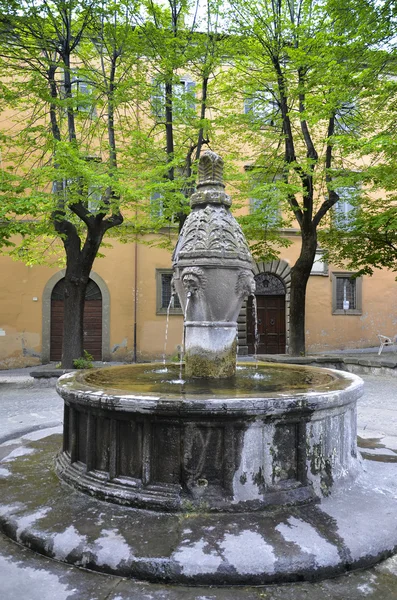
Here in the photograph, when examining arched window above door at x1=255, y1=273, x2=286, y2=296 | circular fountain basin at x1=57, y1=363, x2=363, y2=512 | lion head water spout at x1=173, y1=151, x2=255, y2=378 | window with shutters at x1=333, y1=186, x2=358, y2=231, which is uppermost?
window with shutters at x1=333, y1=186, x2=358, y2=231

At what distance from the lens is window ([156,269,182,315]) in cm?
1833

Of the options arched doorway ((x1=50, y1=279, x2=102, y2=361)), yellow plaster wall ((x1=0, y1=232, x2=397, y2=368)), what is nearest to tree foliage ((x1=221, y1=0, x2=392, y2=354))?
yellow plaster wall ((x1=0, y1=232, x2=397, y2=368))

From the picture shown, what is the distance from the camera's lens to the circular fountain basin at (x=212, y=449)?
338cm

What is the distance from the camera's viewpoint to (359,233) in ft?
44.3

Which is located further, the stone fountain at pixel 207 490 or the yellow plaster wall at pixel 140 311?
the yellow plaster wall at pixel 140 311

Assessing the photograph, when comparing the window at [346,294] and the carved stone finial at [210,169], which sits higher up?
the carved stone finial at [210,169]

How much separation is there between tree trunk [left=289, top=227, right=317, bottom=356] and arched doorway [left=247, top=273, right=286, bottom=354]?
6.09 meters

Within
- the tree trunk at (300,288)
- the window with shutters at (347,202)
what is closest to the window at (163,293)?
the tree trunk at (300,288)

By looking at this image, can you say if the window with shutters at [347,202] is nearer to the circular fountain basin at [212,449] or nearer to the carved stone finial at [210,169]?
the carved stone finial at [210,169]

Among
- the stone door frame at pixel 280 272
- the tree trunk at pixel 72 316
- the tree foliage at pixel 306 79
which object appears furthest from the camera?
the stone door frame at pixel 280 272

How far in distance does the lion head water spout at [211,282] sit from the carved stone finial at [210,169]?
0.03 m

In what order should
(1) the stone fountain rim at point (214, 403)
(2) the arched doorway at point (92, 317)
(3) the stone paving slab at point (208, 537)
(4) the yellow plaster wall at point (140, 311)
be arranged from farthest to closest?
(2) the arched doorway at point (92, 317) → (4) the yellow plaster wall at point (140, 311) → (1) the stone fountain rim at point (214, 403) → (3) the stone paving slab at point (208, 537)

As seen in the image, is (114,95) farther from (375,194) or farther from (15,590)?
(375,194)

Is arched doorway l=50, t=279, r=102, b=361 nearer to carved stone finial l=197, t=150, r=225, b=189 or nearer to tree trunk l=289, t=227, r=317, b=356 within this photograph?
tree trunk l=289, t=227, r=317, b=356
